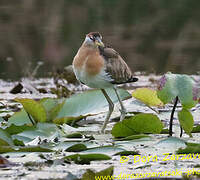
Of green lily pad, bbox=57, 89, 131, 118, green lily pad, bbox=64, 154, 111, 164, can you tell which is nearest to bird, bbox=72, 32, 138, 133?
green lily pad, bbox=57, 89, 131, 118

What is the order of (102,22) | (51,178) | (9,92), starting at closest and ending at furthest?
(51,178)
(9,92)
(102,22)

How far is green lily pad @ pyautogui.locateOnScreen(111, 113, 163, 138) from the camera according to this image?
410 centimetres

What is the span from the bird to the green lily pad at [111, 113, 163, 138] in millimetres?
345

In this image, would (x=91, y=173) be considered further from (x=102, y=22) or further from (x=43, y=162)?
(x=102, y=22)

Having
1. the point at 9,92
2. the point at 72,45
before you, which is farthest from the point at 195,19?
the point at 9,92

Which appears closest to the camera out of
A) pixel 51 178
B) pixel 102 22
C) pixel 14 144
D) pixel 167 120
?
pixel 51 178

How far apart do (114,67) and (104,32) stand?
7577 millimetres

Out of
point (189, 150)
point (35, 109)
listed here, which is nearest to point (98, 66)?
point (35, 109)

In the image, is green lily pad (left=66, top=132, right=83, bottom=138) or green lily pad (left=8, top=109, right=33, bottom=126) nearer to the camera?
green lily pad (left=66, top=132, right=83, bottom=138)

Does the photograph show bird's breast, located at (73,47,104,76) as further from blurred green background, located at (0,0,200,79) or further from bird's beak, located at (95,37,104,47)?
blurred green background, located at (0,0,200,79)

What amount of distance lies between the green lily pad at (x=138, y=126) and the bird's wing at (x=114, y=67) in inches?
23.0

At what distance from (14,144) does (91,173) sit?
81 centimetres

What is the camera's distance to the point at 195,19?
43.9 ft

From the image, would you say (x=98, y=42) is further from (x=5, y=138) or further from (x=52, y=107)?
(x=5, y=138)
